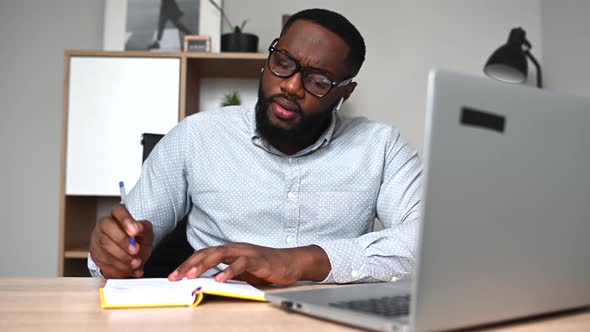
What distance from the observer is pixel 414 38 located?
2879 millimetres

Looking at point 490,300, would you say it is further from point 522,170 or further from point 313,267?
point 313,267

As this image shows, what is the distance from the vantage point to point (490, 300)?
0.60m

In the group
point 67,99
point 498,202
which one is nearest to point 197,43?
point 67,99

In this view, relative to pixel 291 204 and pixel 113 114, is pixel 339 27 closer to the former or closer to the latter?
pixel 291 204

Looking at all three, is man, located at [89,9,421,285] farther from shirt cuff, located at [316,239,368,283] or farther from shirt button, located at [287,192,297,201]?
shirt cuff, located at [316,239,368,283]

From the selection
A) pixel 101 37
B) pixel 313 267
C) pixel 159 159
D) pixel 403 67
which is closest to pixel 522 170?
pixel 313 267

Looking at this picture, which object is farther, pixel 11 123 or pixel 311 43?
pixel 11 123

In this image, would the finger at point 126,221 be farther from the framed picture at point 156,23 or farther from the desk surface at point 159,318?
the framed picture at point 156,23

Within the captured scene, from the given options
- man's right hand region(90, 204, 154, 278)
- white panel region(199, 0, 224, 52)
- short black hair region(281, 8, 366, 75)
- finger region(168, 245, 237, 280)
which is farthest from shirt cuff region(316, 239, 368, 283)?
white panel region(199, 0, 224, 52)

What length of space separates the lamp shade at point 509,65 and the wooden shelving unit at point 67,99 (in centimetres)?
95

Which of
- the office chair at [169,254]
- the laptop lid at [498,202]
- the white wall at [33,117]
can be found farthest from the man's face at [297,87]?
the white wall at [33,117]

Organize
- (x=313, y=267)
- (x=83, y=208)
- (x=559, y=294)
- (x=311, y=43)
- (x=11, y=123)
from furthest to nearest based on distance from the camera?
(x=11, y=123)
(x=83, y=208)
(x=311, y=43)
(x=313, y=267)
(x=559, y=294)

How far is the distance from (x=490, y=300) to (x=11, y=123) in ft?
9.14

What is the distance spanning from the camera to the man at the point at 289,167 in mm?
1410
